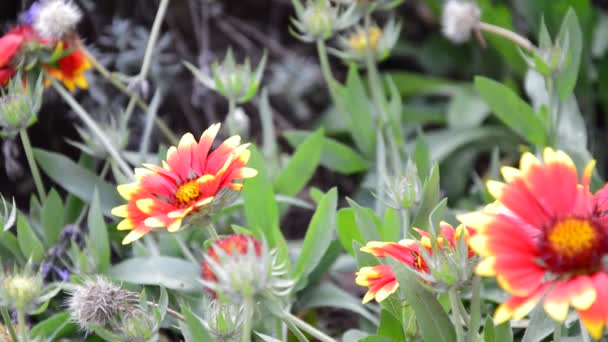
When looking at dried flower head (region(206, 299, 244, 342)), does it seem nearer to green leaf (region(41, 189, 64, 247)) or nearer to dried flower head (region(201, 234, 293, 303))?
dried flower head (region(201, 234, 293, 303))

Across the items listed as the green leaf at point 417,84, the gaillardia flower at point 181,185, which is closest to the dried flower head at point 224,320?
the gaillardia flower at point 181,185

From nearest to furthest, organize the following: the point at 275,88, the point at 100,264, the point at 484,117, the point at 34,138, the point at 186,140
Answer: the point at 186,140 → the point at 100,264 → the point at 34,138 → the point at 484,117 → the point at 275,88

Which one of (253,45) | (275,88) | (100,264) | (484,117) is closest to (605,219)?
(100,264)

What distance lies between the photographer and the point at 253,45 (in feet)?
7.41

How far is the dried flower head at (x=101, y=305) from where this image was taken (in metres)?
0.99

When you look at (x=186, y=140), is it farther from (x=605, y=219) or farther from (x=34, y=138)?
(x=34, y=138)

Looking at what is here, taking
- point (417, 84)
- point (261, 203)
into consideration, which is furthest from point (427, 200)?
point (417, 84)

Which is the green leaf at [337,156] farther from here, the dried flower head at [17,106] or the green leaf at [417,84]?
the dried flower head at [17,106]

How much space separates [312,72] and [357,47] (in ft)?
2.11

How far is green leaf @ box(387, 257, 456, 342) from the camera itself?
98 cm

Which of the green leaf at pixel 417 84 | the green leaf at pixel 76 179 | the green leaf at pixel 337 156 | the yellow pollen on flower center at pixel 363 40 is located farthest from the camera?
the green leaf at pixel 417 84

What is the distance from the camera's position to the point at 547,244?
0.82 metres

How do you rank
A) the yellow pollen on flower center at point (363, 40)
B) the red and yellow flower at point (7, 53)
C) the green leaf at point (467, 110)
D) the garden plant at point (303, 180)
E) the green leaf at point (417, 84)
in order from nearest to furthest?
the garden plant at point (303, 180), the red and yellow flower at point (7, 53), the yellow pollen on flower center at point (363, 40), the green leaf at point (467, 110), the green leaf at point (417, 84)

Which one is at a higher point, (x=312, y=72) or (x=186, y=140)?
(x=186, y=140)
